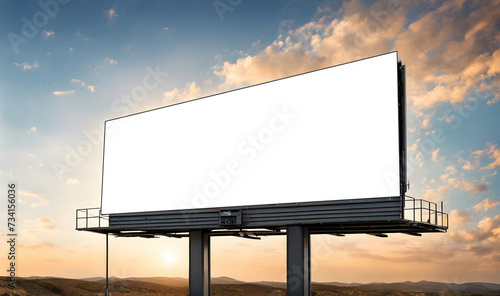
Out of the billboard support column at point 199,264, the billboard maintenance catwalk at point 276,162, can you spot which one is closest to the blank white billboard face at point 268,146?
the billboard maintenance catwalk at point 276,162

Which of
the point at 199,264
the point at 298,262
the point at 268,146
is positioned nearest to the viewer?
the point at 298,262

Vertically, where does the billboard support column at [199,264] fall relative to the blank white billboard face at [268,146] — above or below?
below

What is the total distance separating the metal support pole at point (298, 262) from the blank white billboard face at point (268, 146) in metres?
1.49

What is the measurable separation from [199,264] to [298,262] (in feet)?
21.2

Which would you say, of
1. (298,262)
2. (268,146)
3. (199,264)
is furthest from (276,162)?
(199,264)

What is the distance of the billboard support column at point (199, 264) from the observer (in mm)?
23656

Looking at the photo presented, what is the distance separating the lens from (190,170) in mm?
23516

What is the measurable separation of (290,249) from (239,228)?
120 inches

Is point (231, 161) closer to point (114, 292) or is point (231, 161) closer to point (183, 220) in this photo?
point (183, 220)

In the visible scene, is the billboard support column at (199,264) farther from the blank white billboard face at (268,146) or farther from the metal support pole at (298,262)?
the metal support pole at (298,262)

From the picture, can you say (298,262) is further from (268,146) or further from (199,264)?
(199,264)

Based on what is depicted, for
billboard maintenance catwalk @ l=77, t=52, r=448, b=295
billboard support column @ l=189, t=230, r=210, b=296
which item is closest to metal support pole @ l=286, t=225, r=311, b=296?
billboard maintenance catwalk @ l=77, t=52, r=448, b=295

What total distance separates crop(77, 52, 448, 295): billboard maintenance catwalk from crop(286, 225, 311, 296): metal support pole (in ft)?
0.38

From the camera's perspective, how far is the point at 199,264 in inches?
938
